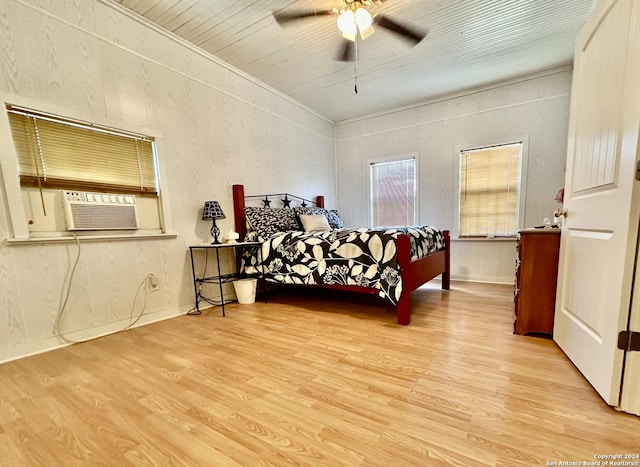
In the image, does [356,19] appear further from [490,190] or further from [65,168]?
[490,190]

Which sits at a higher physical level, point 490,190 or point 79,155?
point 79,155

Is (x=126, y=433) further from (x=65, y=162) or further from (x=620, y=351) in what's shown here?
→ (x=620, y=351)

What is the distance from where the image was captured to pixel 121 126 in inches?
83.7

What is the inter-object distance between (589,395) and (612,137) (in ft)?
3.94

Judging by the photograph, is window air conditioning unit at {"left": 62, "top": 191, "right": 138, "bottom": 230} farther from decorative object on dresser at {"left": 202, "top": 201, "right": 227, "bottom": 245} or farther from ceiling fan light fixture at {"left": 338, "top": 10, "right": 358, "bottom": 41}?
ceiling fan light fixture at {"left": 338, "top": 10, "right": 358, "bottom": 41}

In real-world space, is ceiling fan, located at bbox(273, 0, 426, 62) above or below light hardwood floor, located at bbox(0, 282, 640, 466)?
above

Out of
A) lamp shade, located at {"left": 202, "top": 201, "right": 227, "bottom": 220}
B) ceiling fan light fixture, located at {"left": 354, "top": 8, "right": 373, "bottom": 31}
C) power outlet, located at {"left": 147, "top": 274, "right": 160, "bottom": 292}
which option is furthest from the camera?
lamp shade, located at {"left": 202, "top": 201, "right": 227, "bottom": 220}

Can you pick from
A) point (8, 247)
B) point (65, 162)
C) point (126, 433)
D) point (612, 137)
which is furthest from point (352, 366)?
point (65, 162)

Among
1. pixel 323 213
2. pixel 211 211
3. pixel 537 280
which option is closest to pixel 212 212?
pixel 211 211

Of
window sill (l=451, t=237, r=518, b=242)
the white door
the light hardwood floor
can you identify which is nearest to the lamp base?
the light hardwood floor

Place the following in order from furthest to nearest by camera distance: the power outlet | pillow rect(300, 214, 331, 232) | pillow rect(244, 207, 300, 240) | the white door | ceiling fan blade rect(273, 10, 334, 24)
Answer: pillow rect(300, 214, 331, 232), pillow rect(244, 207, 300, 240), the power outlet, ceiling fan blade rect(273, 10, 334, 24), the white door

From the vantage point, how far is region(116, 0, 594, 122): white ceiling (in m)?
2.13

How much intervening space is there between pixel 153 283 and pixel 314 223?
6.14 feet

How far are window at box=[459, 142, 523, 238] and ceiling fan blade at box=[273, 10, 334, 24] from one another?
2707mm
